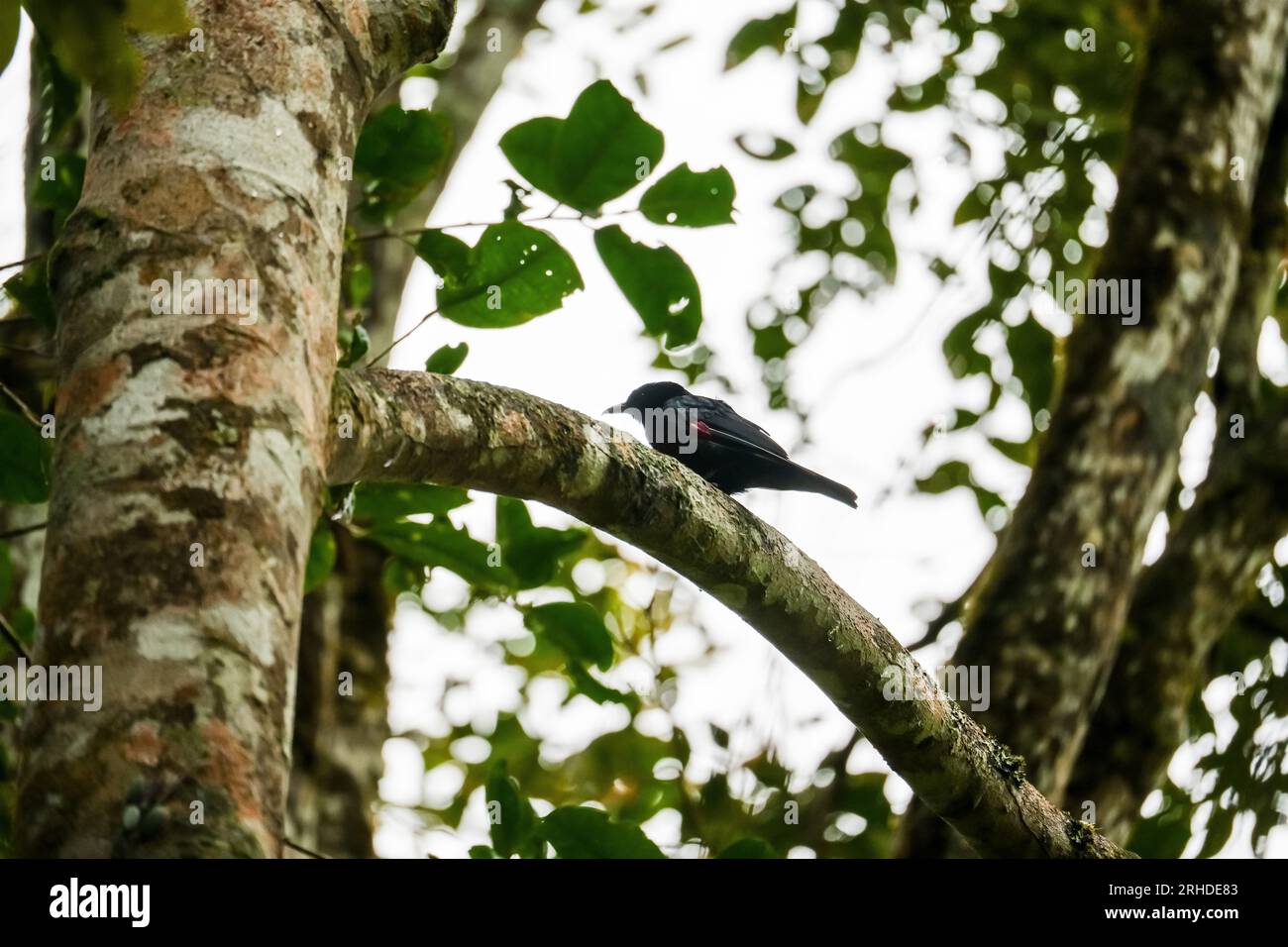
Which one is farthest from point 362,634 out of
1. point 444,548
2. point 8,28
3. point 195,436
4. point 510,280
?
point 8,28

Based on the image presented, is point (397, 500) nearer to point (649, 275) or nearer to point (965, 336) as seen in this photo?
point (649, 275)

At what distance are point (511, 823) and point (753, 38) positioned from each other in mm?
4486

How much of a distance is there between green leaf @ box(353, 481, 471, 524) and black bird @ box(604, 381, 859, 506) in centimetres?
119

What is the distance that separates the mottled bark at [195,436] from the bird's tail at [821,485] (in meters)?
2.56

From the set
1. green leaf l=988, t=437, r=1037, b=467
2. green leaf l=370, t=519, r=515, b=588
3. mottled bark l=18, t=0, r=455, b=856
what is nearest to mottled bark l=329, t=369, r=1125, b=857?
mottled bark l=18, t=0, r=455, b=856

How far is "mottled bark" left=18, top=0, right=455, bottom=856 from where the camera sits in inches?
51.8

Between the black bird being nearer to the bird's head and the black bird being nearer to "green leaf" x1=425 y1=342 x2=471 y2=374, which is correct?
the bird's head

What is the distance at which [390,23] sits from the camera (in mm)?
2262

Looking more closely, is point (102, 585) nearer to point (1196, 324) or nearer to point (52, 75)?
point (52, 75)

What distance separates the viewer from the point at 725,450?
14.2ft

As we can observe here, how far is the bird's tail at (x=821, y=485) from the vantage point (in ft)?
14.6

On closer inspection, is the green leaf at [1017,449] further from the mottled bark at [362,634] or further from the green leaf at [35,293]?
the green leaf at [35,293]
